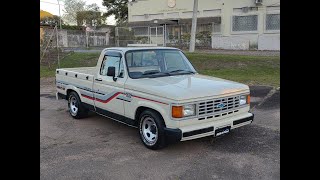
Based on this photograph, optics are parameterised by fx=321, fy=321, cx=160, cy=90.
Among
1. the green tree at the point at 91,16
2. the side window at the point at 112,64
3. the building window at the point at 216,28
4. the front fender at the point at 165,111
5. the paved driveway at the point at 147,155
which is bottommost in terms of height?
the paved driveway at the point at 147,155

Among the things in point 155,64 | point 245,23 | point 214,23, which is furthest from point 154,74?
point 214,23

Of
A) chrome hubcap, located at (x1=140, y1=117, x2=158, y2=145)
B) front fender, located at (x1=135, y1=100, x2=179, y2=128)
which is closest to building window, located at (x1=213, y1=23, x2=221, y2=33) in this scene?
chrome hubcap, located at (x1=140, y1=117, x2=158, y2=145)

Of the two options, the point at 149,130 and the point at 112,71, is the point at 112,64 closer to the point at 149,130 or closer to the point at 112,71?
the point at 112,71

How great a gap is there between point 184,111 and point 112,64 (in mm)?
2333

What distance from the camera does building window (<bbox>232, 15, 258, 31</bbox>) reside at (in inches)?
1264

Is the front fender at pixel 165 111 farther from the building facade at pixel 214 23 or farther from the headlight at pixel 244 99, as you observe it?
the building facade at pixel 214 23

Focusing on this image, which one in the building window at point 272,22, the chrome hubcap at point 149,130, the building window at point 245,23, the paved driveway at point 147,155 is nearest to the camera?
the paved driveway at point 147,155

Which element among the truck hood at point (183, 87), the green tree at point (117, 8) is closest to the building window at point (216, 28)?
the green tree at point (117, 8)

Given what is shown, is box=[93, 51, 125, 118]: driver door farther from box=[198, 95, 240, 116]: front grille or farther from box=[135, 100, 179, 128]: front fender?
box=[198, 95, 240, 116]: front grille

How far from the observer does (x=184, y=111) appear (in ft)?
16.8

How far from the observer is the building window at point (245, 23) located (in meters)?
32.1

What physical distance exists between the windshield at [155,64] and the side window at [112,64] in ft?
0.67
